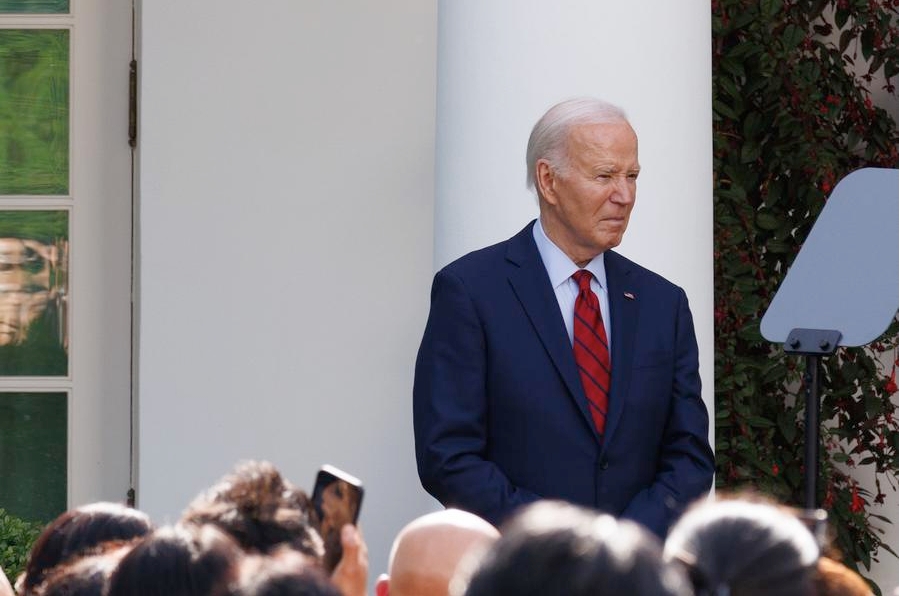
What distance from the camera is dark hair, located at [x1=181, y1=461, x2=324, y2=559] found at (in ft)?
5.78

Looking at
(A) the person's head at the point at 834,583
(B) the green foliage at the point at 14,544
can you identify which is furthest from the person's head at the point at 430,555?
(B) the green foliage at the point at 14,544

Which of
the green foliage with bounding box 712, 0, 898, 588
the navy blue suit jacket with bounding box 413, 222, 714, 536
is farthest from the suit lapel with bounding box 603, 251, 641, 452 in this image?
the green foliage with bounding box 712, 0, 898, 588

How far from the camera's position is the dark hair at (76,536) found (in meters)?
1.95

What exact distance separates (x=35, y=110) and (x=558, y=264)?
2.34 metres

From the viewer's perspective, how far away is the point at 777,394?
516cm

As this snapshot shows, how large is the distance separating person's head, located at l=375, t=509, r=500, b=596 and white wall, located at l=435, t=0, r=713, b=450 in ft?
5.67

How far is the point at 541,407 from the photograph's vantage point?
3.01 m

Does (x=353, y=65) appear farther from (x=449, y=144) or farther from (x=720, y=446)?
(x=720, y=446)

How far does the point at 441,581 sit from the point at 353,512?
16 cm

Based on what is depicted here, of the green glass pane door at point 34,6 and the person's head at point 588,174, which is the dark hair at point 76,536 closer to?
the person's head at point 588,174

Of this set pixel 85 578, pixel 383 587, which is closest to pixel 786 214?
pixel 383 587

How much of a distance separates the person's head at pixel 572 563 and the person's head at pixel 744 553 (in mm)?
131

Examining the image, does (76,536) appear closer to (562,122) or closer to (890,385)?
(562,122)

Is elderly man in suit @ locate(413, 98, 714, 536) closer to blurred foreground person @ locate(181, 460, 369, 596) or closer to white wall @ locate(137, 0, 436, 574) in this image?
blurred foreground person @ locate(181, 460, 369, 596)
